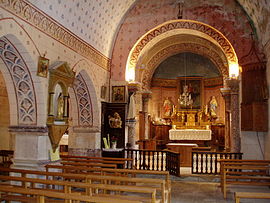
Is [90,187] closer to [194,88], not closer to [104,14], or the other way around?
[104,14]

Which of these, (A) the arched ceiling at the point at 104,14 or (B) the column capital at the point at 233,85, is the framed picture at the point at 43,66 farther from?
(B) the column capital at the point at 233,85

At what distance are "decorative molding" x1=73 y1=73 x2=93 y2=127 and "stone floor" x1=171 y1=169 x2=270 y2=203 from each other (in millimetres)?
3667

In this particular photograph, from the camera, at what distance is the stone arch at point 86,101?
10.5 meters

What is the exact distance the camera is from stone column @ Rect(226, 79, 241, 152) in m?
11.4

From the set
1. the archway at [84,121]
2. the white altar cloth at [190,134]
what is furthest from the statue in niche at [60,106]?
the white altar cloth at [190,134]

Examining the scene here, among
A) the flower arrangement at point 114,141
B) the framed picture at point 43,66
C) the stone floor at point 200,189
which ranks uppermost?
the framed picture at point 43,66

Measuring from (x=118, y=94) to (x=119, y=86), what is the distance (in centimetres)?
33

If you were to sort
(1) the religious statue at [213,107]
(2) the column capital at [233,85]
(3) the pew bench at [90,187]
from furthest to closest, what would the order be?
(1) the religious statue at [213,107] → (2) the column capital at [233,85] → (3) the pew bench at [90,187]

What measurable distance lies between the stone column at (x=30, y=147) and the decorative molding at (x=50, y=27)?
8.22 feet

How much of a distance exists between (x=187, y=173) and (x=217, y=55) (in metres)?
7.07

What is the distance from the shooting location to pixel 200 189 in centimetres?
841

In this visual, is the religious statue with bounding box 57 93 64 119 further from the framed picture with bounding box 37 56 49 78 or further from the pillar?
the pillar

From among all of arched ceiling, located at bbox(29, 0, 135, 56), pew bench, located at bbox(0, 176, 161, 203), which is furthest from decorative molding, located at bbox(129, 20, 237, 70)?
pew bench, located at bbox(0, 176, 161, 203)

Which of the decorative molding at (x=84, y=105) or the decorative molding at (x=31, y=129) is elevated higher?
the decorative molding at (x=84, y=105)
